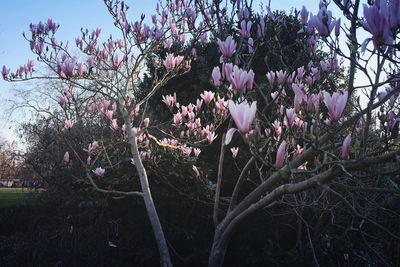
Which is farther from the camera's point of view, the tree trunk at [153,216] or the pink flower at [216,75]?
the tree trunk at [153,216]

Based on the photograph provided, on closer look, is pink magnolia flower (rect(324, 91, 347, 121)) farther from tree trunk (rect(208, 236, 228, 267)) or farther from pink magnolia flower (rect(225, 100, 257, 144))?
tree trunk (rect(208, 236, 228, 267))

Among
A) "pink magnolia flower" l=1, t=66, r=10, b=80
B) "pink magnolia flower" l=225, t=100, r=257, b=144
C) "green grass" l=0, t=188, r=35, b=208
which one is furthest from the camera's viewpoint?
"green grass" l=0, t=188, r=35, b=208

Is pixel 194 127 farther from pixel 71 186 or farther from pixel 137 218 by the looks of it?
pixel 71 186

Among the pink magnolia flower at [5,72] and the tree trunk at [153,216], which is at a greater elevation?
the pink magnolia flower at [5,72]

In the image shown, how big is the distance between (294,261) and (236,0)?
3.39m

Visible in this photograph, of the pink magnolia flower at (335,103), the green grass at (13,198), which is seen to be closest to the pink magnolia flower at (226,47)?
the pink magnolia flower at (335,103)

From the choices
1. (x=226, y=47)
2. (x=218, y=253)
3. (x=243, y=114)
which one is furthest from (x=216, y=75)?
(x=218, y=253)

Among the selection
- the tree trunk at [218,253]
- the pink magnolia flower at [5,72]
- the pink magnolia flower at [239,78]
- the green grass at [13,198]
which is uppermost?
the pink magnolia flower at [5,72]

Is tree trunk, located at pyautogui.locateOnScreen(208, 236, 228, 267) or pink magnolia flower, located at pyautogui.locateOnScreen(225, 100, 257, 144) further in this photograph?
tree trunk, located at pyautogui.locateOnScreen(208, 236, 228, 267)

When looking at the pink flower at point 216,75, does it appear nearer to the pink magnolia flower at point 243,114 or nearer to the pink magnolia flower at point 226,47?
the pink magnolia flower at point 226,47

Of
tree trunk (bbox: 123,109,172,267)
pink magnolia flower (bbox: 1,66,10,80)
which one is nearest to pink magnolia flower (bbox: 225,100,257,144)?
tree trunk (bbox: 123,109,172,267)

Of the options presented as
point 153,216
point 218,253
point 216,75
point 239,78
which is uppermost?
point 216,75

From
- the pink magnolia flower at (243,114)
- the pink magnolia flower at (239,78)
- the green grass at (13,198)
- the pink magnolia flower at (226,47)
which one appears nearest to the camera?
the pink magnolia flower at (243,114)

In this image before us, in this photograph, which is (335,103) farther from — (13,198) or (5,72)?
(13,198)
